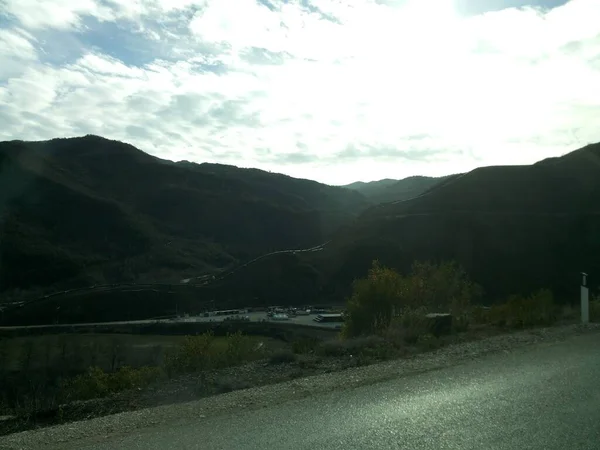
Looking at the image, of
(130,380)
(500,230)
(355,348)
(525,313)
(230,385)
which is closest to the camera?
(230,385)

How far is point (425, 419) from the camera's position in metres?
→ 7.12

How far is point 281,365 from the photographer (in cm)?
1135

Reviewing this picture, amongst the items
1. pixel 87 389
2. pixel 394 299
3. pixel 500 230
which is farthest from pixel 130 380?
pixel 500 230

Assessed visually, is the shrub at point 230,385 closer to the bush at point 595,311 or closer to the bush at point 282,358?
the bush at point 282,358

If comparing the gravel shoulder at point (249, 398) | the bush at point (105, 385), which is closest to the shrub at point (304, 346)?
the gravel shoulder at point (249, 398)

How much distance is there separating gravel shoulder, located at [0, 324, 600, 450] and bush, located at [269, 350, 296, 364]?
1.48m

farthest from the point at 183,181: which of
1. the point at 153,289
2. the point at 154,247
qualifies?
the point at 153,289

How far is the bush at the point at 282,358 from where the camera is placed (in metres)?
11.7

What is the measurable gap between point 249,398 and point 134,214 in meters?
95.1

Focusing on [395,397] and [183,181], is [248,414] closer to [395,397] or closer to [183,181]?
[395,397]

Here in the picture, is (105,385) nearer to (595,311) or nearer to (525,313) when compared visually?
(525,313)

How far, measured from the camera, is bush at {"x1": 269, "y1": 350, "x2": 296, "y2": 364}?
11.7 meters

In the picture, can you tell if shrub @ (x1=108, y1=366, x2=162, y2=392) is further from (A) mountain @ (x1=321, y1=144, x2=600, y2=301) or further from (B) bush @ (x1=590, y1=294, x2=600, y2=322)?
(A) mountain @ (x1=321, y1=144, x2=600, y2=301)

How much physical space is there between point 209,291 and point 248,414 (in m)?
53.6
